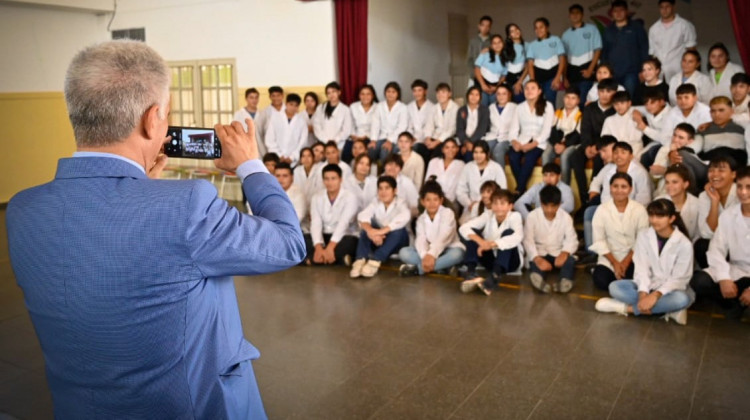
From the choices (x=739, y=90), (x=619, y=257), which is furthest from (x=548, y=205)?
(x=739, y=90)

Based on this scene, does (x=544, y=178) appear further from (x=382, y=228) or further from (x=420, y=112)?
(x=420, y=112)

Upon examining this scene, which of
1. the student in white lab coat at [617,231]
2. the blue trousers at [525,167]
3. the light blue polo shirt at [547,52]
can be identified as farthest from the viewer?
the light blue polo shirt at [547,52]

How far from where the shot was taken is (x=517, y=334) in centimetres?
395

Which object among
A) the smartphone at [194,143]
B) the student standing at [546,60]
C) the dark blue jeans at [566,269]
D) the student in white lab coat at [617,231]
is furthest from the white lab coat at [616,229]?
the smartphone at [194,143]

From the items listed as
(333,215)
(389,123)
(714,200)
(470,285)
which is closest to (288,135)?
(389,123)

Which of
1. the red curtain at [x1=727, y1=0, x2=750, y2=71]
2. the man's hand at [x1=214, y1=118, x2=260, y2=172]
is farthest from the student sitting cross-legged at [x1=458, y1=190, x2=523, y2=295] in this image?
the man's hand at [x1=214, y1=118, x2=260, y2=172]

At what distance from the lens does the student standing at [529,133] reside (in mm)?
6559

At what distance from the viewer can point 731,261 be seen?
170 inches

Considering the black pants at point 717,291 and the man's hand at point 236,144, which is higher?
the man's hand at point 236,144

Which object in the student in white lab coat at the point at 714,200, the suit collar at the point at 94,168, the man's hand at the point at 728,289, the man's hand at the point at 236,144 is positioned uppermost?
the man's hand at the point at 236,144

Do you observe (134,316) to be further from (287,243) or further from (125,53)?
(125,53)

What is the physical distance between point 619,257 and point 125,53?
4457mm

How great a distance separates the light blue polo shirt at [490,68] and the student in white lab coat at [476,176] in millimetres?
1592

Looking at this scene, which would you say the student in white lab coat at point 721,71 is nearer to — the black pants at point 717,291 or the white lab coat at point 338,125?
the black pants at point 717,291
